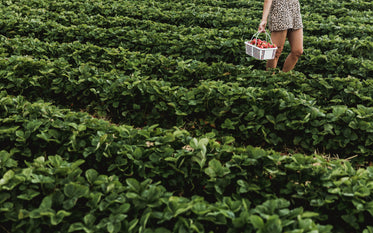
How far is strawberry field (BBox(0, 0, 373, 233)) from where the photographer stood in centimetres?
200

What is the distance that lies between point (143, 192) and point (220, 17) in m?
6.45

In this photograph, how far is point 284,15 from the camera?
13.5 feet

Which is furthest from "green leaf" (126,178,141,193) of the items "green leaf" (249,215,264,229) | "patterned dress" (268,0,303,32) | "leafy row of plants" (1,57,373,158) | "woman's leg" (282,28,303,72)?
"woman's leg" (282,28,303,72)

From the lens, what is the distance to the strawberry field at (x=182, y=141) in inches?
78.8

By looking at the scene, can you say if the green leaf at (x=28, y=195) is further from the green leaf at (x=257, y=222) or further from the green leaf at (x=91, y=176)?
the green leaf at (x=257, y=222)

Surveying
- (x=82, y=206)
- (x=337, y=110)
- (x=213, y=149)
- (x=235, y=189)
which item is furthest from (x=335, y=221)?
(x=82, y=206)

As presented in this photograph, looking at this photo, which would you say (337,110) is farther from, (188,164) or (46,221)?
(46,221)

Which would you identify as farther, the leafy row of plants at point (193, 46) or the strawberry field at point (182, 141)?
the leafy row of plants at point (193, 46)

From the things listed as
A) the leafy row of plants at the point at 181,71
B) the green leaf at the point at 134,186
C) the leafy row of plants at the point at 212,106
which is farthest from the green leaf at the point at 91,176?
the leafy row of plants at the point at 181,71

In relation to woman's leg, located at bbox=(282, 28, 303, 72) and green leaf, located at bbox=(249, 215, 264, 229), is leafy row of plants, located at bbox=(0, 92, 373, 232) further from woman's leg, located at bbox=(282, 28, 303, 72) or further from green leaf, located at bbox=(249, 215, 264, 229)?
woman's leg, located at bbox=(282, 28, 303, 72)

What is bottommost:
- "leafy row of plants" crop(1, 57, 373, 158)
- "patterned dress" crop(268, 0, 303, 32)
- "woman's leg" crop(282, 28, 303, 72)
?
"leafy row of plants" crop(1, 57, 373, 158)

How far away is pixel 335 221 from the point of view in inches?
86.9

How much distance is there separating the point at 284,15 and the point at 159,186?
10.1 feet

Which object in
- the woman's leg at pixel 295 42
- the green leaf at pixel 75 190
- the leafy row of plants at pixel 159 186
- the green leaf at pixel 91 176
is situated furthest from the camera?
the woman's leg at pixel 295 42
